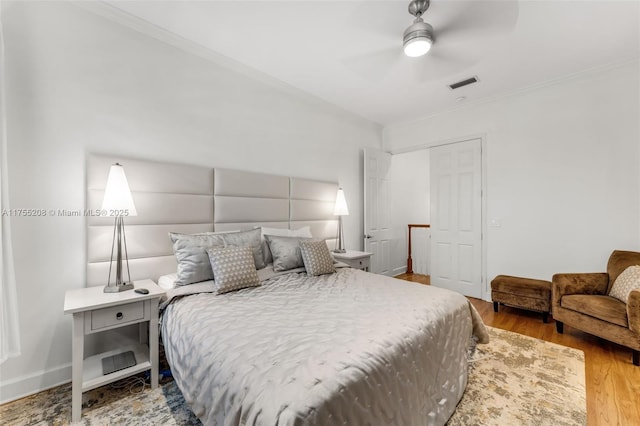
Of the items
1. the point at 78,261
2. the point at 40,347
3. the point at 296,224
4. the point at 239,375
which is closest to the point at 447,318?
the point at 239,375

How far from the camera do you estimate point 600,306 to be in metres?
2.35

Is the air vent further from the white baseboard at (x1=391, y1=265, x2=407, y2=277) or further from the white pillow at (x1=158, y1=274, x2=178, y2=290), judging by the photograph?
the white pillow at (x1=158, y1=274, x2=178, y2=290)

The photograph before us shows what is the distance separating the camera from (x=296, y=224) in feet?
11.0

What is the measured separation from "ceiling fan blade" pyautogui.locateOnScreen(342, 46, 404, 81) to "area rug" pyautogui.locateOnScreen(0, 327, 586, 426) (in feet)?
9.23

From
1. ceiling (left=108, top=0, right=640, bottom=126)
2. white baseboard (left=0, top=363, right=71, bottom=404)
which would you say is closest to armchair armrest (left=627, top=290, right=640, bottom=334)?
ceiling (left=108, top=0, right=640, bottom=126)

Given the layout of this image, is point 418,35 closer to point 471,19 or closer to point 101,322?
point 471,19

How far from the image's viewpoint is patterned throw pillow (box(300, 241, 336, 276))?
2.49m

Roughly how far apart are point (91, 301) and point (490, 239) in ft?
13.9

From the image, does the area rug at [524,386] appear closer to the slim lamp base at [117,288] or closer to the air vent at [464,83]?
the slim lamp base at [117,288]

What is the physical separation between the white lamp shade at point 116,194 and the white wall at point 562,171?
4.08 meters

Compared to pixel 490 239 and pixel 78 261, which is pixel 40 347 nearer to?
pixel 78 261

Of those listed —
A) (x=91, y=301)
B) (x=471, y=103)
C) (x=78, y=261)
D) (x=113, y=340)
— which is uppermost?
(x=471, y=103)

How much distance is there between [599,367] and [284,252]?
8.75 feet

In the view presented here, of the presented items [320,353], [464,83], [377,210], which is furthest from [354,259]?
[464,83]
